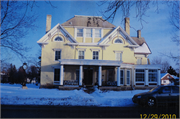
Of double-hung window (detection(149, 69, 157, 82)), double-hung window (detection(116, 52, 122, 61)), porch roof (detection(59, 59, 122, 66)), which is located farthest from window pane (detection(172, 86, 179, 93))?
double-hung window (detection(149, 69, 157, 82))

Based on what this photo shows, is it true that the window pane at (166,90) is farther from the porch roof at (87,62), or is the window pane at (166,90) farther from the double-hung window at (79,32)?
the double-hung window at (79,32)

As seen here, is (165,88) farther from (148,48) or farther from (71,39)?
(148,48)

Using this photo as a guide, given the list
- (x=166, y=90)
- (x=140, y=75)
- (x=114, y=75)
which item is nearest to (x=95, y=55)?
(x=114, y=75)

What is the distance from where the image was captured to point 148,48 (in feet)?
82.0

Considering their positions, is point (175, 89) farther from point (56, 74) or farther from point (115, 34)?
point (56, 74)

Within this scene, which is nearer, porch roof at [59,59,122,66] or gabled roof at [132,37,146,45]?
porch roof at [59,59,122,66]

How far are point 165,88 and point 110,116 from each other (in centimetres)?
475

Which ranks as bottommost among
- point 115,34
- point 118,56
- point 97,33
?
point 118,56

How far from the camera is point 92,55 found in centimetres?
2206

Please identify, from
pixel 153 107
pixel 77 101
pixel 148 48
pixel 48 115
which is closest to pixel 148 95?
pixel 153 107

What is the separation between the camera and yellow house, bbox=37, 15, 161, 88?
69.9 ft

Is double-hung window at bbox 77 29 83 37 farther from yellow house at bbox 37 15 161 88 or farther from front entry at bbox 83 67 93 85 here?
front entry at bbox 83 67 93 85

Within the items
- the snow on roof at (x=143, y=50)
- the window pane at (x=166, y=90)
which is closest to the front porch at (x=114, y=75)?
the snow on roof at (x=143, y=50)

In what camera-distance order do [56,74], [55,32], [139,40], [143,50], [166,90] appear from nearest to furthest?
[166,90] < [55,32] < [56,74] < [143,50] < [139,40]
